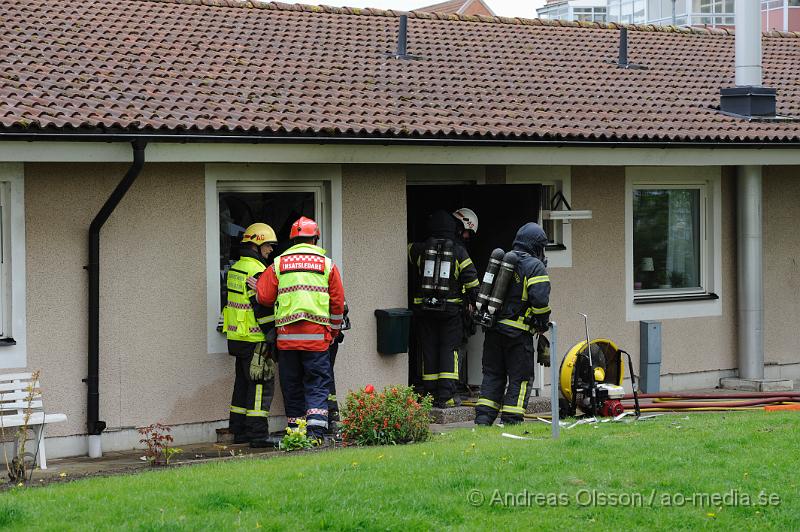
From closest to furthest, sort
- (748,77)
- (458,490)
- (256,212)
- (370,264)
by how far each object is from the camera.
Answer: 1. (458,490)
2. (256,212)
3. (370,264)
4. (748,77)

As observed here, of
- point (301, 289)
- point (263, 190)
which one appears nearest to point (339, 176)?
point (263, 190)

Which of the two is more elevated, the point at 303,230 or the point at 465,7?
the point at 465,7

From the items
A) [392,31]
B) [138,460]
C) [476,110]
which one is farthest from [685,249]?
[138,460]

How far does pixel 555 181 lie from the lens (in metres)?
13.7

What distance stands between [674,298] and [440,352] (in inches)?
131

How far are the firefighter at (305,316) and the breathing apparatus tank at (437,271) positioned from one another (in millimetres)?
1693

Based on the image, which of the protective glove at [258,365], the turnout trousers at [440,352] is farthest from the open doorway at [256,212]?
the turnout trousers at [440,352]

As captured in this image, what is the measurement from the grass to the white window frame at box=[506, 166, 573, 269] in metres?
4.39

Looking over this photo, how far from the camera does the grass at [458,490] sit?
271 inches

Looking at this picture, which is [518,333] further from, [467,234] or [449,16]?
[449,16]

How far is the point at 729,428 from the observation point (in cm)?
1008

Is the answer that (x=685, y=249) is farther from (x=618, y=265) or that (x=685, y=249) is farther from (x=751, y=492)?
(x=751, y=492)

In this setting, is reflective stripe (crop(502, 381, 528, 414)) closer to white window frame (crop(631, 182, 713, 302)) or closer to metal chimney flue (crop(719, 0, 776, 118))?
white window frame (crop(631, 182, 713, 302))

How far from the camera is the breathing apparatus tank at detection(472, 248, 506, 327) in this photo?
36.2ft
